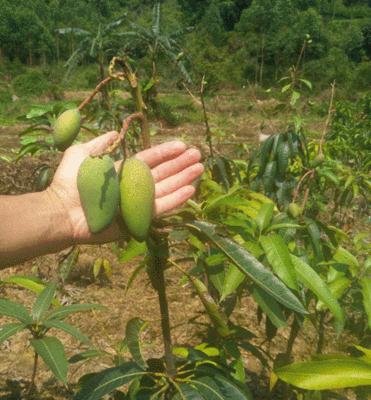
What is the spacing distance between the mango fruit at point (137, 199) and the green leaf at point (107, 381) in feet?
1.38

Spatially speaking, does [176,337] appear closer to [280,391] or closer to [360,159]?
[280,391]

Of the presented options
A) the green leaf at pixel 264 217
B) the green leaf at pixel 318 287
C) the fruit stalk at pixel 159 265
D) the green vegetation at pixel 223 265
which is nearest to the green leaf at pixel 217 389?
the green vegetation at pixel 223 265

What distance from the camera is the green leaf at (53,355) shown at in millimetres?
1130

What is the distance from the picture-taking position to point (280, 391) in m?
2.18

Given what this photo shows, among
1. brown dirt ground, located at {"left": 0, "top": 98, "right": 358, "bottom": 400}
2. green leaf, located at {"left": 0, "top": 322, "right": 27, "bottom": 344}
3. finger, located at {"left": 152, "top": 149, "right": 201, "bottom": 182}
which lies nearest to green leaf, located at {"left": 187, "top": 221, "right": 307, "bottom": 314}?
finger, located at {"left": 152, "top": 149, "right": 201, "bottom": 182}

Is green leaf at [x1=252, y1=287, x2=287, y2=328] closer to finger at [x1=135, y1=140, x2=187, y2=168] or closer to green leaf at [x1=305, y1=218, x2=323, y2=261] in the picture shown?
green leaf at [x1=305, y1=218, x2=323, y2=261]

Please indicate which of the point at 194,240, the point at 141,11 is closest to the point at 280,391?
the point at 194,240

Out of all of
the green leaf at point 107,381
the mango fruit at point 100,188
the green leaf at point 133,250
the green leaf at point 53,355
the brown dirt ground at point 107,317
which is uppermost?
the mango fruit at point 100,188

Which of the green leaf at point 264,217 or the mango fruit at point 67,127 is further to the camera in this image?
the green leaf at point 264,217

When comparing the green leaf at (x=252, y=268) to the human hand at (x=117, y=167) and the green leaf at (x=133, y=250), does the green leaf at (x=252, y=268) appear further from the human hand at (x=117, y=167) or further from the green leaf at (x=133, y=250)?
the green leaf at (x=133, y=250)

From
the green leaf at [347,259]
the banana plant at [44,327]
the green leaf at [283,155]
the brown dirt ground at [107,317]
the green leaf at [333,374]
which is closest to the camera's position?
the green leaf at [333,374]

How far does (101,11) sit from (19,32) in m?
12.3

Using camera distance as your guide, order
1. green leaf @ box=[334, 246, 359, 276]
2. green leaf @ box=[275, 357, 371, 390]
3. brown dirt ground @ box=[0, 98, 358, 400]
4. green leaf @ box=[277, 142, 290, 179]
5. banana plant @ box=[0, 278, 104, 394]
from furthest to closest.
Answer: green leaf @ box=[277, 142, 290, 179], brown dirt ground @ box=[0, 98, 358, 400], green leaf @ box=[334, 246, 359, 276], banana plant @ box=[0, 278, 104, 394], green leaf @ box=[275, 357, 371, 390]

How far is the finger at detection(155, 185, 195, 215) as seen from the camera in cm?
136
